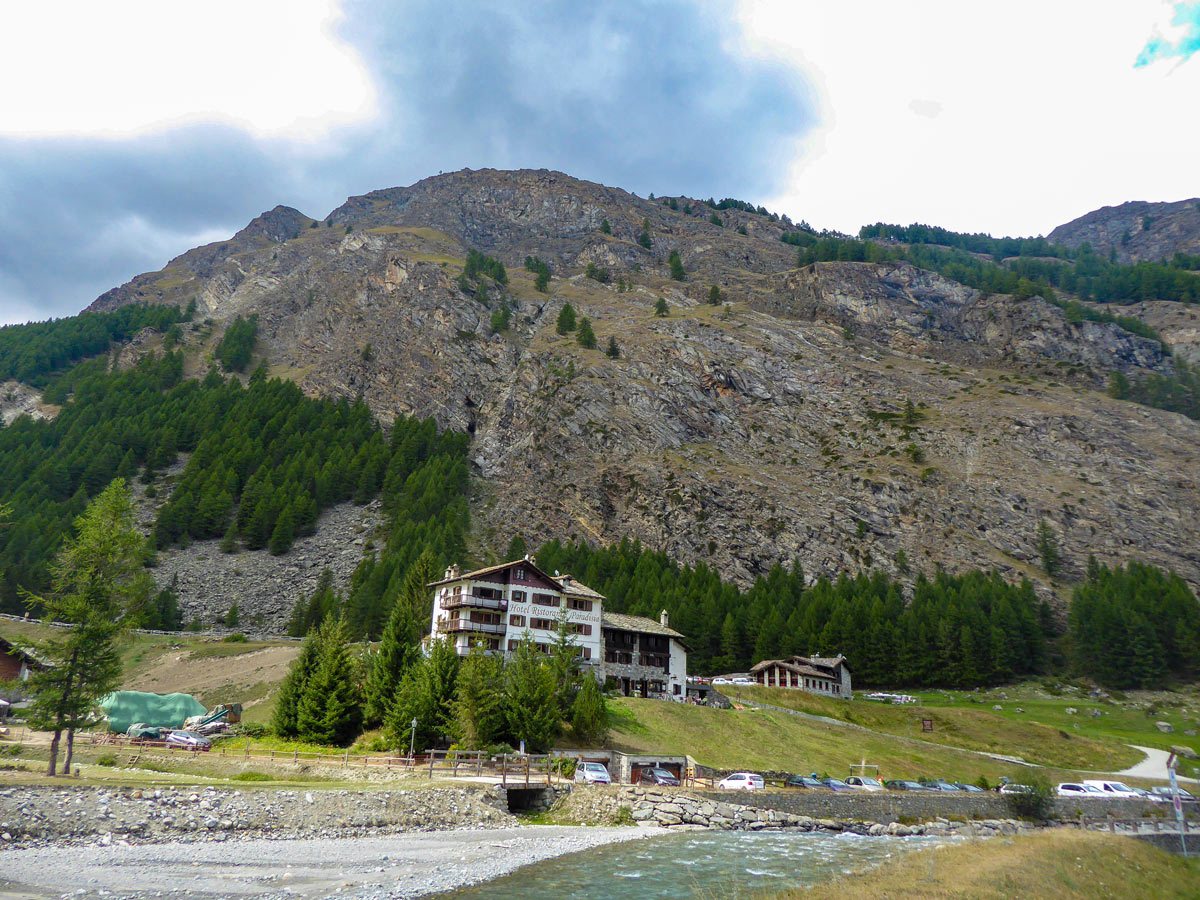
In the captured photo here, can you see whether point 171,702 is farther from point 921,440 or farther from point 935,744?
point 921,440

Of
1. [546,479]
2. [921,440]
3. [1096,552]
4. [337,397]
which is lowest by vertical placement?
[1096,552]

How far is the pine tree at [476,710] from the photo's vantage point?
50750 mm

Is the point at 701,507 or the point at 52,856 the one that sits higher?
the point at 701,507

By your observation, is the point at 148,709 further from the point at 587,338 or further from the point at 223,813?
the point at 587,338

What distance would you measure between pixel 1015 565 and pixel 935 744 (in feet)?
249

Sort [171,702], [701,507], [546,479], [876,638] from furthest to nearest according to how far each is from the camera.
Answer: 1. [546,479]
2. [701,507]
3. [876,638]
4. [171,702]

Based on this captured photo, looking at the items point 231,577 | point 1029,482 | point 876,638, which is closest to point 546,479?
point 231,577

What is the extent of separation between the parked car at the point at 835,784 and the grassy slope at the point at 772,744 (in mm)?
4389

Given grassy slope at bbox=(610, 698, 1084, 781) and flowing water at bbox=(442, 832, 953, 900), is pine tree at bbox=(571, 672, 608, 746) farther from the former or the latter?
flowing water at bbox=(442, 832, 953, 900)

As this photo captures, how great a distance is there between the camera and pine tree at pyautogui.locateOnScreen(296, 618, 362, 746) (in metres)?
54.3

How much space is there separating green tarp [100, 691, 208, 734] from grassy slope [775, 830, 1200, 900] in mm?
62139

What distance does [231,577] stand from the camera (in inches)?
→ 4828

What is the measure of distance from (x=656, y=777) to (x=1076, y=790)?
36.7 meters

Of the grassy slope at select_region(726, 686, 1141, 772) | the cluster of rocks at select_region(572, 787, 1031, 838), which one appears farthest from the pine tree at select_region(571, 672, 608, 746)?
the grassy slope at select_region(726, 686, 1141, 772)
